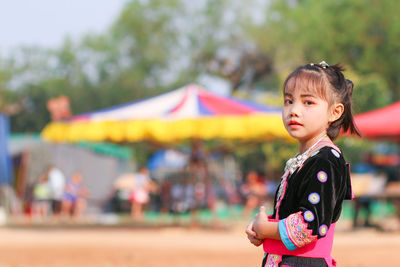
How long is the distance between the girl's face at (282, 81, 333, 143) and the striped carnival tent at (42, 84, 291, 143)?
371 inches

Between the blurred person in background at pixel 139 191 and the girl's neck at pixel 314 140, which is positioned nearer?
the girl's neck at pixel 314 140

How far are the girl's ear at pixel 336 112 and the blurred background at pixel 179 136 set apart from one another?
5106mm

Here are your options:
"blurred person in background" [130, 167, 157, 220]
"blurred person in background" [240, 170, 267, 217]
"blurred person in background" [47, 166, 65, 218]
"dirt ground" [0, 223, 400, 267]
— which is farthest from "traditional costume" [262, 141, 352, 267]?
"blurred person in background" [130, 167, 157, 220]

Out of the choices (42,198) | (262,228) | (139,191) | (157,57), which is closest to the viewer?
(262,228)

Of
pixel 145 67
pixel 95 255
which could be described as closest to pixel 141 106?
pixel 95 255

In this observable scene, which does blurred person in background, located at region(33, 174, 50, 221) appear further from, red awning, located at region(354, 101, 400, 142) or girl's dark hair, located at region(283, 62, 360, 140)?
girl's dark hair, located at region(283, 62, 360, 140)

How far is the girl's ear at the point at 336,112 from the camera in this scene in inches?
90.1

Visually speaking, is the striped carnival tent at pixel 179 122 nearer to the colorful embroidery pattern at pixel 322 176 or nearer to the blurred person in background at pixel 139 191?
the blurred person in background at pixel 139 191

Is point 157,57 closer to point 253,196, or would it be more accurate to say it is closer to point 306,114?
point 253,196

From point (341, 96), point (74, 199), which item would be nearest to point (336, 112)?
point (341, 96)

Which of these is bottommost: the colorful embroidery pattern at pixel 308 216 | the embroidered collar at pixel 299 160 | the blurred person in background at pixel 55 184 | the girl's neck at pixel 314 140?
the colorful embroidery pattern at pixel 308 216

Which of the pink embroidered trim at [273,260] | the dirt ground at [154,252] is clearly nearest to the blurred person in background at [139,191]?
the dirt ground at [154,252]

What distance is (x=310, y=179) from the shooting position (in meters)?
2.12

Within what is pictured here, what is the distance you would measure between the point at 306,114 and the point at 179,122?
386 inches
